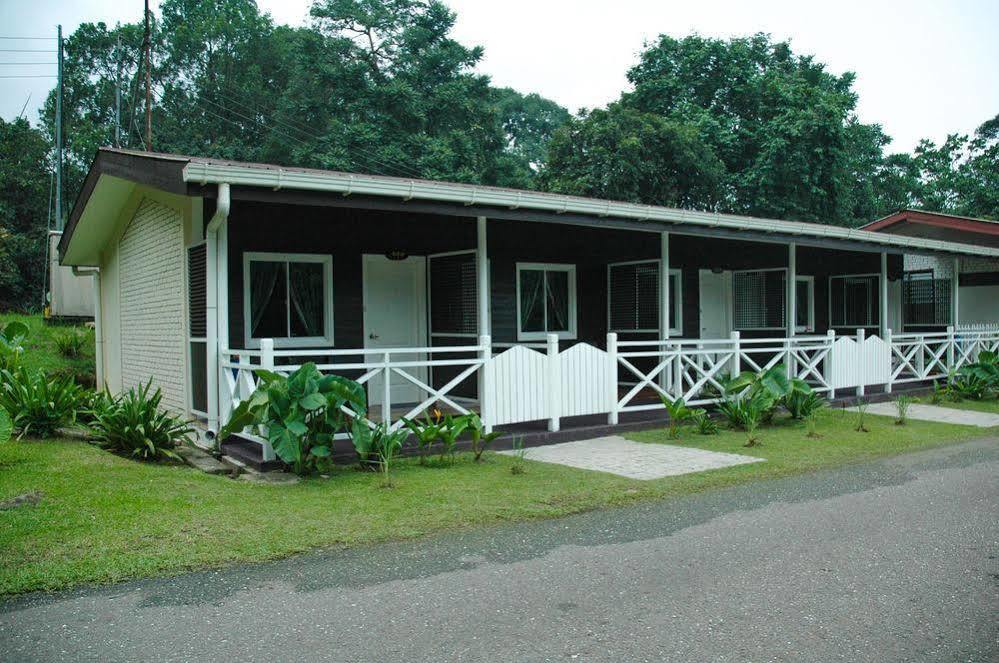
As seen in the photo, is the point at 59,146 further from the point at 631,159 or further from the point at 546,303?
the point at 546,303

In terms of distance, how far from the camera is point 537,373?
9.13 metres

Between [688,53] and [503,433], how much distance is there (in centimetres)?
2538

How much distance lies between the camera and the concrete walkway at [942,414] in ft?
35.5

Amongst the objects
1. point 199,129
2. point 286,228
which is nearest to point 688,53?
point 199,129

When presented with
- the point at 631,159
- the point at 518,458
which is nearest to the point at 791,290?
the point at 518,458

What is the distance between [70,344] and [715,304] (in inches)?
471

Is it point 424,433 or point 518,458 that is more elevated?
point 424,433

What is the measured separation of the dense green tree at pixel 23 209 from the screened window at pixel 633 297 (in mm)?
21608

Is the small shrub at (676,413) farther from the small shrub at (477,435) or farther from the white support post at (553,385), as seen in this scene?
the small shrub at (477,435)

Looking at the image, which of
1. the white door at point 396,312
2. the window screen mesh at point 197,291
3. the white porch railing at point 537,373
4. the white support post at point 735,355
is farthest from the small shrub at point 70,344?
the white support post at point 735,355

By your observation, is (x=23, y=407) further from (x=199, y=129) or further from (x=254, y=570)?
(x=199, y=129)

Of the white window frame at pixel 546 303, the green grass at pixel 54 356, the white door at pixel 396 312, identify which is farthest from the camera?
the green grass at pixel 54 356

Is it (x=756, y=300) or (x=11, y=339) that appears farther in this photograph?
(x=756, y=300)

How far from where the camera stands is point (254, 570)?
15.2ft
